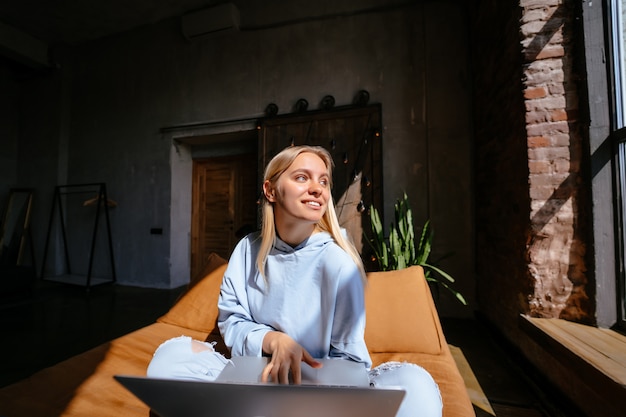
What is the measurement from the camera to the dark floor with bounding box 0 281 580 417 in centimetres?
163

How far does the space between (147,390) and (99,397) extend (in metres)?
0.76

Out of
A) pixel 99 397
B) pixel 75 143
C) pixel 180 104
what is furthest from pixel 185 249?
pixel 99 397

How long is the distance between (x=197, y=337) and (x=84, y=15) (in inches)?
217

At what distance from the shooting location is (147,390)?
1.75 feet

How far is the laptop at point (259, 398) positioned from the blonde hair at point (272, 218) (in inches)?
18.2

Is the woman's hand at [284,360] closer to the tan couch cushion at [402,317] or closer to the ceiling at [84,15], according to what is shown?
the tan couch cushion at [402,317]

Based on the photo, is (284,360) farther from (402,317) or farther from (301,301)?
(402,317)

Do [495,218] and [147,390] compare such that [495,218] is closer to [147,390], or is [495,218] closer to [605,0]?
[605,0]

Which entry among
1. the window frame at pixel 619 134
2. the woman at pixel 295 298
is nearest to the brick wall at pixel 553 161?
the window frame at pixel 619 134

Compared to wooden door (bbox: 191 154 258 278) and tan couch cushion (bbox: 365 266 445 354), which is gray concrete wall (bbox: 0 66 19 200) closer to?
wooden door (bbox: 191 154 258 278)

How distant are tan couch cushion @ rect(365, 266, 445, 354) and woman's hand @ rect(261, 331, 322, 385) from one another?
0.74 m

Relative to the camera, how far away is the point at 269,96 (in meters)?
3.69

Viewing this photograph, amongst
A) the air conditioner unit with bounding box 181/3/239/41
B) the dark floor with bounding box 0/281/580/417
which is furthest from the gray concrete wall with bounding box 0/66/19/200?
the air conditioner unit with bounding box 181/3/239/41

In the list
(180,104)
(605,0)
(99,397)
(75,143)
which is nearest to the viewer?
(99,397)
